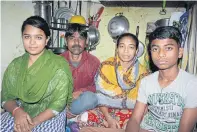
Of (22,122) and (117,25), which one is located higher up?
(117,25)

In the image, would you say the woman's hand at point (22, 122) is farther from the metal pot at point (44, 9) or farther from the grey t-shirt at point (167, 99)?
the metal pot at point (44, 9)

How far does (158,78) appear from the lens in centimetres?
226

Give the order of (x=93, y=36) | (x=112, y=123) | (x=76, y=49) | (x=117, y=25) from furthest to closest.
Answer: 1. (x=117, y=25)
2. (x=93, y=36)
3. (x=76, y=49)
4. (x=112, y=123)

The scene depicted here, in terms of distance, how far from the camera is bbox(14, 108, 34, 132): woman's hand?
7.09 feet

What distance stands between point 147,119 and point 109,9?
9.39 feet

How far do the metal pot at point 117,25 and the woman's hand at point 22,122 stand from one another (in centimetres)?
267

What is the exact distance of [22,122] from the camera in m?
2.17

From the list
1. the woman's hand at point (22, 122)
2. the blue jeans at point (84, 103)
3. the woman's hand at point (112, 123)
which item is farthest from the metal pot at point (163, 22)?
the woman's hand at point (22, 122)

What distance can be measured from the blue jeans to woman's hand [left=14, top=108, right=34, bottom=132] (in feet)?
2.88

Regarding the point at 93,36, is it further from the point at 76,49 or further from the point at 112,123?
the point at 112,123

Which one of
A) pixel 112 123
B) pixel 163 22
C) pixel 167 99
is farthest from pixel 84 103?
pixel 163 22

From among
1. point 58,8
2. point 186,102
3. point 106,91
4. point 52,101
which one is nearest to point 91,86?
point 106,91

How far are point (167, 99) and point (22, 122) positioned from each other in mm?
1391

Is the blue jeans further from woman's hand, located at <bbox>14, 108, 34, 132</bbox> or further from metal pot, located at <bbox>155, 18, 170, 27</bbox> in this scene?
metal pot, located at <bbox>155, 18, 170, 27</bbox>
